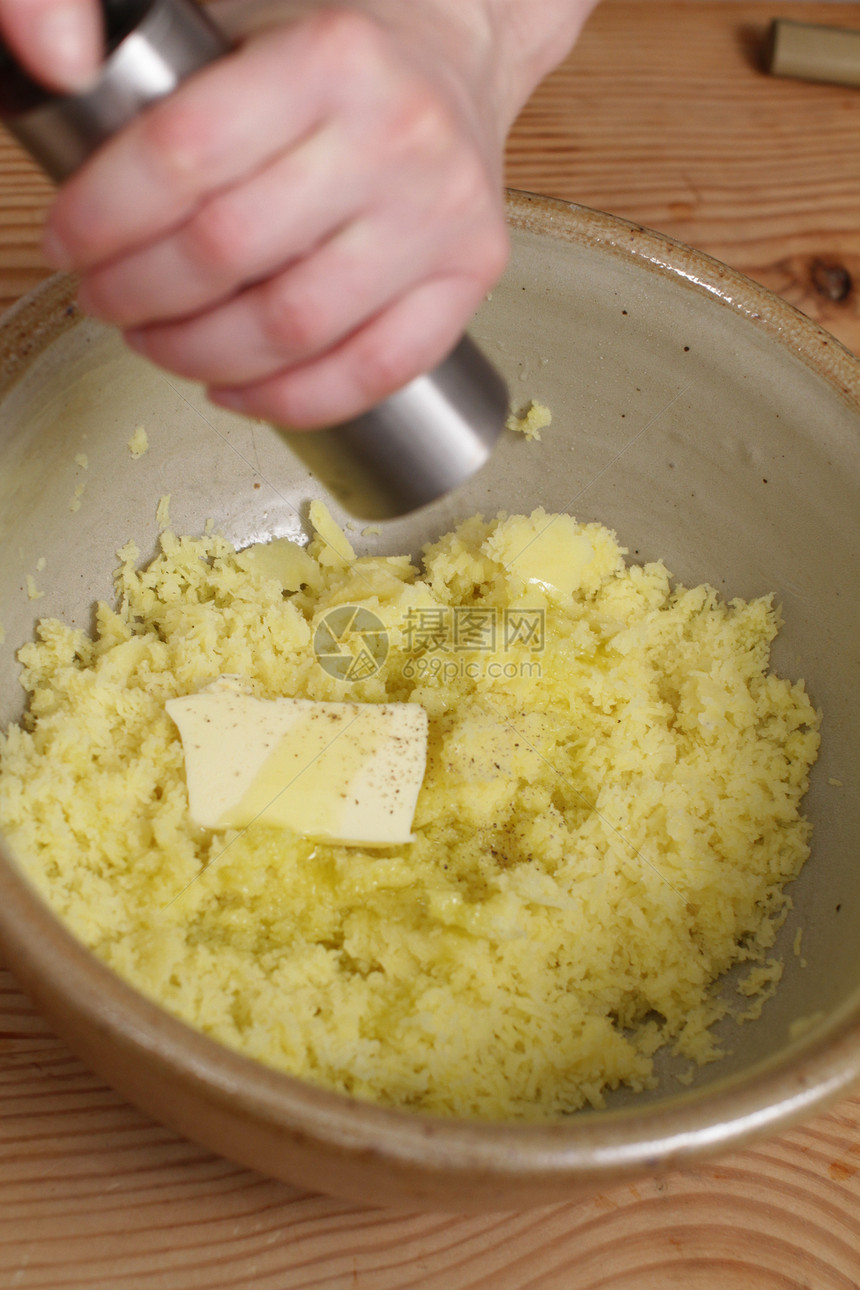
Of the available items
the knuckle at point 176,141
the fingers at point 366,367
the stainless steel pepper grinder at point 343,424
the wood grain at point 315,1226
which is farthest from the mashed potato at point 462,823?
the knuckle at point 176,141

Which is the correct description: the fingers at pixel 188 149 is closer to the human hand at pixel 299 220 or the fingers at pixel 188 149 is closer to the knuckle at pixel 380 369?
the human hand at pixel 299 220

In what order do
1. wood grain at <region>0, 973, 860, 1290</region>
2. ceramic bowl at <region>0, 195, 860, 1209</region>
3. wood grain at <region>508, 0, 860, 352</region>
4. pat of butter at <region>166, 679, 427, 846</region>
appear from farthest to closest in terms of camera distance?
wood grain at <region>508, 0, 860, 352</region> < pat of butter at <region>166, 679, 427, 846</region> < wood grain at <region>0, 973, 860, 1290</region> < ceramic bowl at <region>0, 195, 860, 1209</region>

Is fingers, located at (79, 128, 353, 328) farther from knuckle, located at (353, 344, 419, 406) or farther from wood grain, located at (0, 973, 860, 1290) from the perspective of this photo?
wood grain, located at (0, 973, 860, 1290)

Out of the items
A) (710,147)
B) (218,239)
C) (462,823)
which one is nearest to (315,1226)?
(462,823)

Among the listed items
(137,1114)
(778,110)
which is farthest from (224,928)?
(778,110)

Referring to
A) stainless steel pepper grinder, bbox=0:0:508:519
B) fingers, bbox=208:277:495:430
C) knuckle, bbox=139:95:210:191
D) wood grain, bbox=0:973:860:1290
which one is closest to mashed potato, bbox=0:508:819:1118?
wood grain, bbox=0:973:860:1290

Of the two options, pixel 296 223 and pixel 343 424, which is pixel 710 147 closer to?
pixel 343 424
